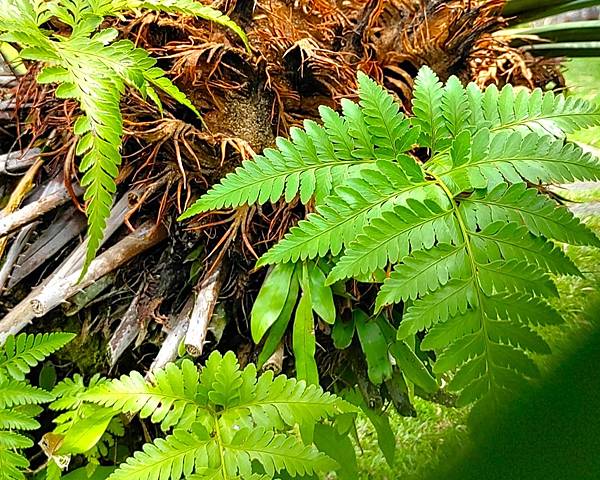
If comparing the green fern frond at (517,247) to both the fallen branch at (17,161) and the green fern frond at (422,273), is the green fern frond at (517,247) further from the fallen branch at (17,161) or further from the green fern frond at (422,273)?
the fallen branch at (17,161)

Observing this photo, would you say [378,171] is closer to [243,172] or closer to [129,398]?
[243,172]

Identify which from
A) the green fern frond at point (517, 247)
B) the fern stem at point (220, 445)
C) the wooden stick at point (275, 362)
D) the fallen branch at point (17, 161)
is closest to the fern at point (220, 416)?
the fern stem at point (220, 445)

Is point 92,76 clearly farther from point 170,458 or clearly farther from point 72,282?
point 170,458

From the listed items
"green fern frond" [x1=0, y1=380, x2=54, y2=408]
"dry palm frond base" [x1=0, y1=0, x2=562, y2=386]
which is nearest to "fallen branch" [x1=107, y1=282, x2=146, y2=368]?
"dry palm frond base" [x1=0, y1=0, x2=562, y2=386]

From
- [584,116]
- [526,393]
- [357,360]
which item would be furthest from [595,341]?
[357,360]

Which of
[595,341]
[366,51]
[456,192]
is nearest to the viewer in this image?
[595,341]
